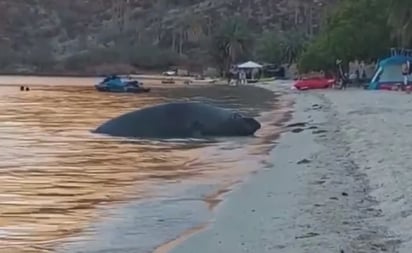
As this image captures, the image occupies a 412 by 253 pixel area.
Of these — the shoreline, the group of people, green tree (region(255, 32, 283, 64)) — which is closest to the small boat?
the group of people

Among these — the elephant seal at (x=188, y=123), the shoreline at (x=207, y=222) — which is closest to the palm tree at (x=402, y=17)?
the elephant seal at (x=188, y=123)

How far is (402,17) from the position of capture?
6356cm

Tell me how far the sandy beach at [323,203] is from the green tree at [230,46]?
131 m

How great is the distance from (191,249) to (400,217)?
297cm

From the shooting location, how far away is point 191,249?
12562 millimetres

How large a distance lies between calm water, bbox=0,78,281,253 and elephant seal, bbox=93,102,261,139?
2.90ft

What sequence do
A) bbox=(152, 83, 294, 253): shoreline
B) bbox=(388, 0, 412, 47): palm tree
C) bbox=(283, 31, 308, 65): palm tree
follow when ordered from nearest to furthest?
bbox=(152, 83, 294, 253): shoreline
bbox=(388, 0, 412, 47): palm tree
bbox=(283, 31, 308, 65): palm tree

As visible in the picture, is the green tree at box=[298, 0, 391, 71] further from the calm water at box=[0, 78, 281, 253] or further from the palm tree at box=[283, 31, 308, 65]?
the palm tree at box=[283, 31, 308, 65]

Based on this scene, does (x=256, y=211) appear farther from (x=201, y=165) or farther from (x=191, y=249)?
(x=201, y=165)

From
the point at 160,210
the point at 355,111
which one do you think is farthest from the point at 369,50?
the point at 160,210

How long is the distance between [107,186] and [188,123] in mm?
13591

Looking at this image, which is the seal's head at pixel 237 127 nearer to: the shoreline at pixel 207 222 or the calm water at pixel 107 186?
the calm water at pixel 107 186

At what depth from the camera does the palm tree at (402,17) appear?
6341cm

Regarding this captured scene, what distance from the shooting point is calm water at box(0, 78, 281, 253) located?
46.5 feet
